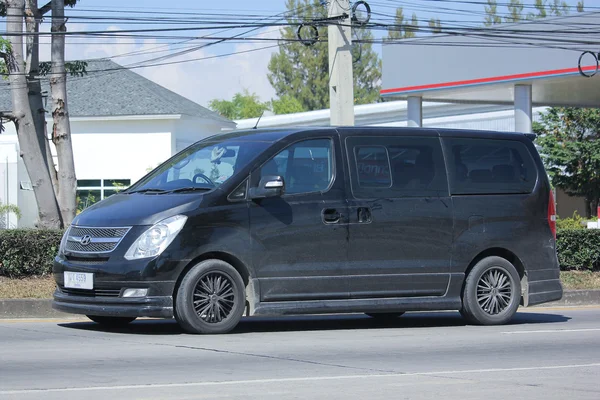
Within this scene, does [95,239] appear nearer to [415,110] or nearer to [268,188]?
[268,188]

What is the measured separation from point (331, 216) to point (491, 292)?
90.1 inches

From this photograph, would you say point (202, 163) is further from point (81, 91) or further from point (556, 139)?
point (81, 91)

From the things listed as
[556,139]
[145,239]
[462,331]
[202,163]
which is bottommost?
[462,331]

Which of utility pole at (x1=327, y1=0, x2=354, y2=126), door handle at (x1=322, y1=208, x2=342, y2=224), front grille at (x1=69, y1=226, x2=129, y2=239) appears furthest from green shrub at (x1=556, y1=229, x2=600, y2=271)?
front grille at (x1=69, y1=226, x2=129, y2=239)

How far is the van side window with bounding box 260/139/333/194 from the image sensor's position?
10.8 metres

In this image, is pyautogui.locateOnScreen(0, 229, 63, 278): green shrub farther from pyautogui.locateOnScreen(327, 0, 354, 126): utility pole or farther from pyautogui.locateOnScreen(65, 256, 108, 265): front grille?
pyautogui.locateOnScreen(327, 0, 354, 126): utility pole

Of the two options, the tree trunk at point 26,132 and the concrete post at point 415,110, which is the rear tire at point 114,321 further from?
the concrete post at point 415,110

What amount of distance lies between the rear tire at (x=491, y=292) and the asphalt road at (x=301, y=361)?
0.21m

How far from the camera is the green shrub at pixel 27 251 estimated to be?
1507cm

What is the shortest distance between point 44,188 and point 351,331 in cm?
891

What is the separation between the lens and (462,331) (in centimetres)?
1124

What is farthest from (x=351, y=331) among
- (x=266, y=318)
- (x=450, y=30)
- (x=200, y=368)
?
(x=450, y=30)

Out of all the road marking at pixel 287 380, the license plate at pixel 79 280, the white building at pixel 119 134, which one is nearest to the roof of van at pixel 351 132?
the license plate at pixel 79 280

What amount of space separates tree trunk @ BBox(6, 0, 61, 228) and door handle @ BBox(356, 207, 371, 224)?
8.50 meters
